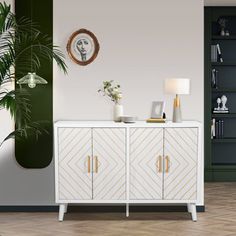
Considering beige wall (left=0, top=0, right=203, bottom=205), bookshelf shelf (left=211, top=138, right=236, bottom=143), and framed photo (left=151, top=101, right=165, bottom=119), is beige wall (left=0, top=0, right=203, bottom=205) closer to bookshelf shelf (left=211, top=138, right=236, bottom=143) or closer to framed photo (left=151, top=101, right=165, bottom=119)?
framed photo (left=151, top=101, right=165, bottom=119)

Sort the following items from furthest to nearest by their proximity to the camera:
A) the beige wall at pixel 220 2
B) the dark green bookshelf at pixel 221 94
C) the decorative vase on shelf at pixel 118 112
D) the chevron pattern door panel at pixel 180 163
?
the dark green bookshelf at pixel 221 94 < the beige wall at pixel 220 2 < the decorative vase on shelf at pixel 118 112 < the chevron pattern door panel at pixel 180 163

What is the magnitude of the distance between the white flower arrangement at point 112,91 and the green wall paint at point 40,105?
1.95ft

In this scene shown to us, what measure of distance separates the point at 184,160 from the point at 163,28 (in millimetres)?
1465

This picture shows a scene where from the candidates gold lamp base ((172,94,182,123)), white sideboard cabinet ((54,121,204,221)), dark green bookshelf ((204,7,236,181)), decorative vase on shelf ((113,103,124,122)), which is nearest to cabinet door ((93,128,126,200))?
white sideboard cabinet ((54,121,204,221))

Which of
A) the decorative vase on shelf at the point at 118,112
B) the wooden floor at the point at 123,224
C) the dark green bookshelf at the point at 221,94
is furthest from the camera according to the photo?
the dark green bookshelf at the point at 221,94

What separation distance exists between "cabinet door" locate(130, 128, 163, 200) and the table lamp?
27 cm

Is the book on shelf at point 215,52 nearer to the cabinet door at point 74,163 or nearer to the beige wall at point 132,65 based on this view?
the beige wall at point 132,65

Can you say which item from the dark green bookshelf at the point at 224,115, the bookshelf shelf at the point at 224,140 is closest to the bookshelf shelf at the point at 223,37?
the dark green bookshelf at the point at 224,115

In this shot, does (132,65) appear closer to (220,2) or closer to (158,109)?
(158,109)

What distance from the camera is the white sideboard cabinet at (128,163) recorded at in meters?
7.17

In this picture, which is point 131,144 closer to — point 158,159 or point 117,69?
point 158,159

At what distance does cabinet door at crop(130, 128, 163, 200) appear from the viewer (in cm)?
718

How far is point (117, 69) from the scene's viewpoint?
7.64 m

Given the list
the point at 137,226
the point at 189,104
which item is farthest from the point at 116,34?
the point at 137,226
